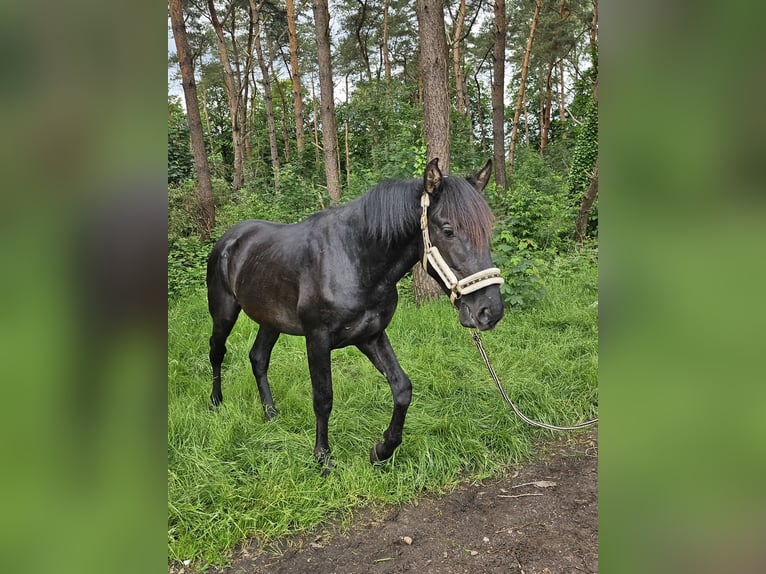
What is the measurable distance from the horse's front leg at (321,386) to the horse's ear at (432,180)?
1119mm

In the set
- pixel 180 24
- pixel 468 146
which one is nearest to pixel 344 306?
pixel 180 24

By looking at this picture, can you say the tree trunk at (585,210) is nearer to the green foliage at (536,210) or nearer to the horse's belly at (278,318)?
the green foliage at (536,210)

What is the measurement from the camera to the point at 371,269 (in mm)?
2801

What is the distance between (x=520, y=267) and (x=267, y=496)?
180 inches

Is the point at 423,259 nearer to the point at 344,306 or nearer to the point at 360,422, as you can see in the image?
the point at 344,306

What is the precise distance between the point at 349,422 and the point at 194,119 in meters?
8.02

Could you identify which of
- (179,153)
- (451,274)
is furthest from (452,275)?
(179,153)

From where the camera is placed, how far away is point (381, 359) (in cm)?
306

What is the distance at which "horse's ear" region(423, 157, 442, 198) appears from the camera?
8.07ft

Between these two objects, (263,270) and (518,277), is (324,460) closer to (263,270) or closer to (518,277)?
(263,270)

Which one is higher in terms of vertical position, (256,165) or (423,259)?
(256,165)

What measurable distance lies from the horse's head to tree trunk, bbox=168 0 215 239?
7.97 metres

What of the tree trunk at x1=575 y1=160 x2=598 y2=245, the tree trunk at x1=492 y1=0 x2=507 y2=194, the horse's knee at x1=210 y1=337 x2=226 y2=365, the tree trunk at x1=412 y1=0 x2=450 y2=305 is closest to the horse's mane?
the horse's knee at x1=210 y1=337 x2=226 y2=365
